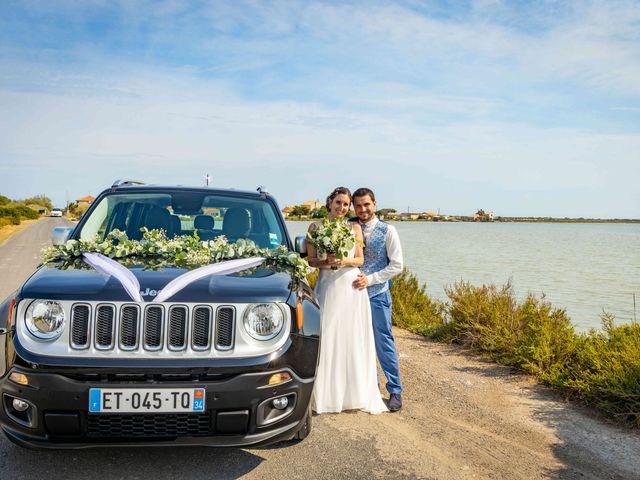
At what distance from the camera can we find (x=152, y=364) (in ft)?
10.5

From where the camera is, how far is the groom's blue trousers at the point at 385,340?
5.33 m

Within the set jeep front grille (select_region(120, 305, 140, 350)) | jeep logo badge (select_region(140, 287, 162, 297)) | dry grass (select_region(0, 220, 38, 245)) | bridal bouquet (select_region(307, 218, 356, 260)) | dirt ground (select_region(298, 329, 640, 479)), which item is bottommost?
dry grass (select_region(0, 220, 38, 245))

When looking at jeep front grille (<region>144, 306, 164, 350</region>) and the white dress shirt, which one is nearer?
jeep front grille (<region>144, 306, 164, 350</region>)

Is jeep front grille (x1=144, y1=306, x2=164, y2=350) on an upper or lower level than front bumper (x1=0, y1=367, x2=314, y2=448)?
upper

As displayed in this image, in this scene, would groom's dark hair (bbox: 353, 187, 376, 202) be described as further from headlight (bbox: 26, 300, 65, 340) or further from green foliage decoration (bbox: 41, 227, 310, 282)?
headlight (bbox: 26, 300, 65, 340)

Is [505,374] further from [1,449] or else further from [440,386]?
[1,449]

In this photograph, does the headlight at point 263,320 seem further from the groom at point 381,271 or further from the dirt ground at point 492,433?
the groom at point 381,271

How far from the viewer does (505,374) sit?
6613 mm

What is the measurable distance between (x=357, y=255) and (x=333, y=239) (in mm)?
405

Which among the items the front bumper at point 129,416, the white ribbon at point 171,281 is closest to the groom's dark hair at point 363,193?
the white ribbon at point 171,281

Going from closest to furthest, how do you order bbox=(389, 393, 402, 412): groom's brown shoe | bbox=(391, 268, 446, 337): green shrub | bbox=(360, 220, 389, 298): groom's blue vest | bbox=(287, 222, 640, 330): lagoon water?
bbox=(389, 393, 402, 412): groom's brown shoe, bbox=(360, 220, 389, 298): groom's blue vest, bbox=(391, 268, 446, 337): green shrub, bbox=(287, 222, 640, 330): lagoon water

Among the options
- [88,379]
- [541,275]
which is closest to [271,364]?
[88,379]

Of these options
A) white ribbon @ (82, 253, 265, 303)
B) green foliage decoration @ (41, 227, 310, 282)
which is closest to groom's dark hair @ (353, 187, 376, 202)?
green foliage decoration @ (41, 227, 310, 282)

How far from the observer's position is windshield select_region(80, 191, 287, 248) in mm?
5000
